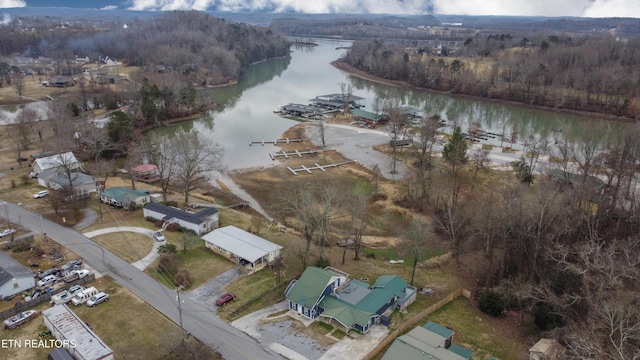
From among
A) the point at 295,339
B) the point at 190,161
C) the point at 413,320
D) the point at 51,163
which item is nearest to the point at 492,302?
the point at 413,320

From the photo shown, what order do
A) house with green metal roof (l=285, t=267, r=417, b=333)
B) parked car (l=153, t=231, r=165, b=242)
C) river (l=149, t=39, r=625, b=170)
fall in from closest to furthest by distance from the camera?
house with green metal roof (l=285, t=267, r=417, b=333)
parked car (l=153, t=231, r=165, b=242)
river (l=149, t=39, r=625, b=170)

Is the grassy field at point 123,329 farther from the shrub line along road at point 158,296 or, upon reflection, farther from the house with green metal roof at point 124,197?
the house with green metal roof at point 124,197

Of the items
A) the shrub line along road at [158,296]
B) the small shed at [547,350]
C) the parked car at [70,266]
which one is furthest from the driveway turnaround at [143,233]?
the small shed at [547,350]

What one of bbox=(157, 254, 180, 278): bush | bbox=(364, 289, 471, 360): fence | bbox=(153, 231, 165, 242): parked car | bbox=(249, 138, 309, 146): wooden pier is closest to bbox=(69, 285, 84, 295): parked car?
bbox=(157, 254, 180, 278): bush

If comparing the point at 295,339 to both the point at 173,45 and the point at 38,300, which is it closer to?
the point at 38,300

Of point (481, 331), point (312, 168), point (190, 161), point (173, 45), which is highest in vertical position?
point (173, 45)

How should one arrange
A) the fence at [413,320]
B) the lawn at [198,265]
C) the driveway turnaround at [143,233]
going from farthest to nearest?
the driveway turnaround at [143,233], the lawn at [198,265], the fence at [413,320]

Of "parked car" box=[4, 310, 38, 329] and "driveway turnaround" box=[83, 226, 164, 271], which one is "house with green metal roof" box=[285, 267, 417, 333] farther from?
"parked car" box=[4, 310, 38, 329]
